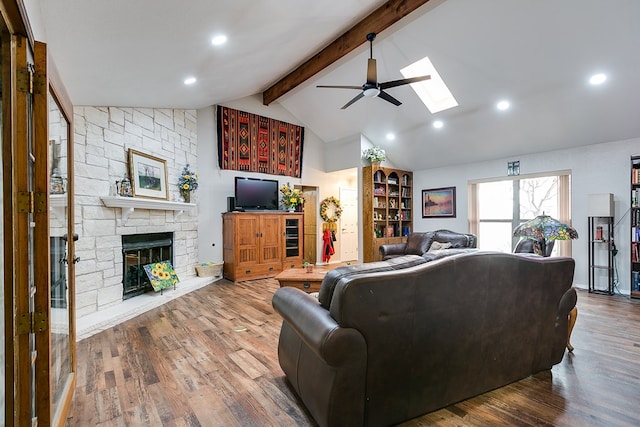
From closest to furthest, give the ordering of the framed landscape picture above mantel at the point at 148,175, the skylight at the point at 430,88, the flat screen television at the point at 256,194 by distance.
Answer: the framed landscape picture above mantel at the point at 148,175, the skylight at the point at 430,88, the flat screen television at the point at 256,194

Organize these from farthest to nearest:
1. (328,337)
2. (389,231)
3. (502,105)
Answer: (389,231), (502,105), (328,337)

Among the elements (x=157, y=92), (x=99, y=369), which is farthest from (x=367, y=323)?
(x=157, y=92)

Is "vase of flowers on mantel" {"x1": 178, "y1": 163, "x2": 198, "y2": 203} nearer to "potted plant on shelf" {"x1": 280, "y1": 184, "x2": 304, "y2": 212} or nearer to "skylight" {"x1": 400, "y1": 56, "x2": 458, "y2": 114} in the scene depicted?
"potted plant on shelf" {"x1": 280, "y1": 184, "x2": 304, "y2": 212}

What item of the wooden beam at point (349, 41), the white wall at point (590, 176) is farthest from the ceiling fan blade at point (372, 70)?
the white wall at point (590, 176)

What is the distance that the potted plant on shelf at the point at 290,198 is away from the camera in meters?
6.37

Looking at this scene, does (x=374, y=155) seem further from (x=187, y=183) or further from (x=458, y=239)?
(x=187, y=183)

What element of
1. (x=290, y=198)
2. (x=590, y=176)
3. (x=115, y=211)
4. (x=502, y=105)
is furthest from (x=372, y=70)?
(x=590, y=176)

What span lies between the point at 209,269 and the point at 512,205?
239 inches

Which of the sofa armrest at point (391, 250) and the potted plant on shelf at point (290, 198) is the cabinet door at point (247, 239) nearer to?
the potted plant on shelf at point (290, 198)

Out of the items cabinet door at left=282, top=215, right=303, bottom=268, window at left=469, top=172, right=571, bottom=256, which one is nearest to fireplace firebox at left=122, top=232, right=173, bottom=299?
cabinet door at left=282, top=215, right=303, bottom=268

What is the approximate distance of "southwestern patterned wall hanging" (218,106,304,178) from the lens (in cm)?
597

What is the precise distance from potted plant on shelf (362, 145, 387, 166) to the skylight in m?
1.52

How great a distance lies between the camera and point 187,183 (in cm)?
511

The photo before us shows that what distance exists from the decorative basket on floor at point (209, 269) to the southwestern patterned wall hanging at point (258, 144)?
6.37 ft
